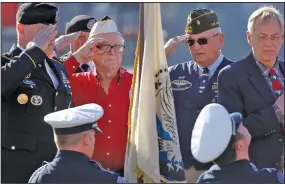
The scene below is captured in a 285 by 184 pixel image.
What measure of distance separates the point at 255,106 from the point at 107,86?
40.0 inches

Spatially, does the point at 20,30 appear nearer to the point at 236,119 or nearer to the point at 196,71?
the point at 196,71

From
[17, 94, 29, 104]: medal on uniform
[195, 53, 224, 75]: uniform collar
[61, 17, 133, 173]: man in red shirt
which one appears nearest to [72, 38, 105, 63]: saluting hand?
[61, 17, 133, 173]: man in red shirt

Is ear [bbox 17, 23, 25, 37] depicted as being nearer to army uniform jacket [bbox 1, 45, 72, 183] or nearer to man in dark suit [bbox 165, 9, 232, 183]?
army uniform jacket [bbox 1, 45, 72, 183]

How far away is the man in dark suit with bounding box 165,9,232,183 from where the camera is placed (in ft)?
18.1

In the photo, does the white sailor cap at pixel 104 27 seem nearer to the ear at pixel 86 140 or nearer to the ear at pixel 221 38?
the ear at pixel 221 38

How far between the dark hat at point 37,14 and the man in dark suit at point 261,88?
44.6 inches

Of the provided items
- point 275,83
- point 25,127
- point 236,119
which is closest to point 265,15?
point 275,83

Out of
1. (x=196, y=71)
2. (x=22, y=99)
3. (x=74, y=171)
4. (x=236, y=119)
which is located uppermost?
(x=196, y=71)

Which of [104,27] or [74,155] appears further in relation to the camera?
[104,27]

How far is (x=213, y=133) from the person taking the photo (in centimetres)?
465

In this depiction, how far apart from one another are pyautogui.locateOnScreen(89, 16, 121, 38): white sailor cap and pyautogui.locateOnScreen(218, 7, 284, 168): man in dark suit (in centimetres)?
79

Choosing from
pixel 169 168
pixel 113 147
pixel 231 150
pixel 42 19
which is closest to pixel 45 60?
pixel 42 19

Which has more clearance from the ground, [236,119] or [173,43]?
[173,43]

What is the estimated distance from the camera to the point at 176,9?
6.07m
